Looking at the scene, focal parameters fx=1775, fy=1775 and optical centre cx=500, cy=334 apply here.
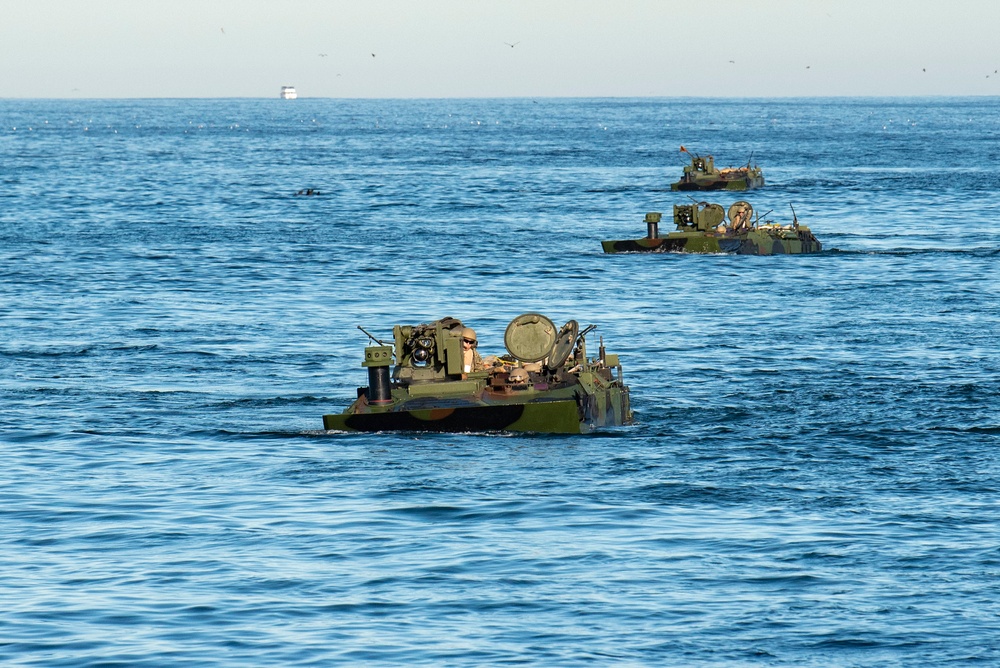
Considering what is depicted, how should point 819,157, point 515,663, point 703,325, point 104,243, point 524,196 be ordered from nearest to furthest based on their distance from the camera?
point 515,663, point 703,325, point 104,243, point 524,196, point 819,157

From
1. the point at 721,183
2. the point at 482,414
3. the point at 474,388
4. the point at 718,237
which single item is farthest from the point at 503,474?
the point at 721,183

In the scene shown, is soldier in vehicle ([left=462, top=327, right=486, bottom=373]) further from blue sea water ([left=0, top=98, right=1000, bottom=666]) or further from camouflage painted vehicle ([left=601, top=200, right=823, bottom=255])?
camouflage painted vehicle ([left=601, top=200, right=823, bottom=255])

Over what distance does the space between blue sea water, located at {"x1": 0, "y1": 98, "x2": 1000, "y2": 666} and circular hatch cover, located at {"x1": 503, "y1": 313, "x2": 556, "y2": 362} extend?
A: 60.1 inches

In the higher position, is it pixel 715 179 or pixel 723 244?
pixel 715 179

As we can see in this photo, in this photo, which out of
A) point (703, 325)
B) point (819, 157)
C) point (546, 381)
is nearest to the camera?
point (546, 381)

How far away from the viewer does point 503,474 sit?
96.7ft

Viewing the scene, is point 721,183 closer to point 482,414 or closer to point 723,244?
point 723,244

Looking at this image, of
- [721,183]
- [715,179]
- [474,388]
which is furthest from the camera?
[715,179]

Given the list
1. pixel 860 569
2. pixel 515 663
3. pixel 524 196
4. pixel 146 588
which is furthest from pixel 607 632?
pixel 524 196

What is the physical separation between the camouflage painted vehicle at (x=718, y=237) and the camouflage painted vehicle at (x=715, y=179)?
139 ft

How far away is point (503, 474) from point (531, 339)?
3.81 metres

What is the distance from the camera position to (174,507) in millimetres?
27453

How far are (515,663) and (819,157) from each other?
5584 inches

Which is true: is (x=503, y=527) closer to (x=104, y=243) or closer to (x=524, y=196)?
(x=104, y=243)
